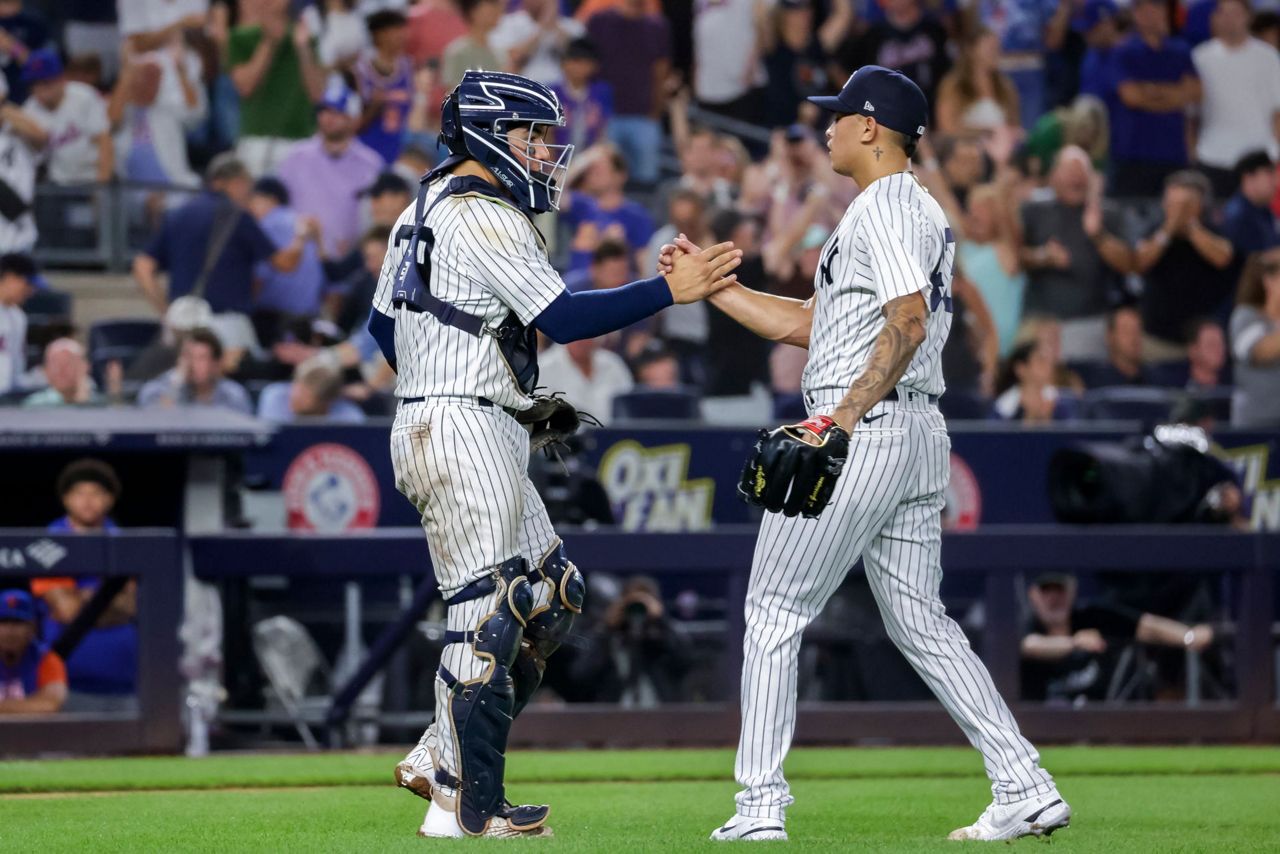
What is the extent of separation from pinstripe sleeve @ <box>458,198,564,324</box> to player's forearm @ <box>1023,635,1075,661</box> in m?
4.58

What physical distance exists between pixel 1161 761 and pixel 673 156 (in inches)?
260

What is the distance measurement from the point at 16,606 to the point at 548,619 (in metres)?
3.72

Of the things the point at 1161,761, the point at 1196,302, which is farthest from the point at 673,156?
the point at 1161,761

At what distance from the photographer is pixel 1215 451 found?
1046 centimetres

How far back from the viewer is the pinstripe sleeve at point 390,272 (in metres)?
5.00

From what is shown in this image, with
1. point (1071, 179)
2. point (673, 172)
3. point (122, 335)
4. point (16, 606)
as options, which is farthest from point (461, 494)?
point (673, 172)

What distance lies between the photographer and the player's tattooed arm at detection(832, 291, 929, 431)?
15.2 ft

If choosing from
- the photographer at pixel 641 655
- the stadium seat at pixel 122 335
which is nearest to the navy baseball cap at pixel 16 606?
the photographer at pixel 641 655

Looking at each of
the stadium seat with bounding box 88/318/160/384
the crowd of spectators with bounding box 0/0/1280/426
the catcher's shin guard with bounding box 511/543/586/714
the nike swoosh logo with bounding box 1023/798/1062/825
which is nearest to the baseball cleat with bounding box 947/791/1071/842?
the nike swoosh logo with bounding box 1023/798/1062/825

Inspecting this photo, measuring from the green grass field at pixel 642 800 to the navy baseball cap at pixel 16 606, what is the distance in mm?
617

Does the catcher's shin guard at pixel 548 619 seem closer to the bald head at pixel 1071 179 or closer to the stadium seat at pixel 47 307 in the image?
the stadium seat at pixel 47 307

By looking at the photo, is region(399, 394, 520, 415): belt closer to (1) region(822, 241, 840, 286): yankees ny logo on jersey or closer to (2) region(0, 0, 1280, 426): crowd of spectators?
(1) region(822, 241, 840, 286): yankees ny logo on jersey

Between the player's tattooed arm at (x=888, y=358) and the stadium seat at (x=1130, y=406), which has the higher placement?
the player's tattooed arm at (x=888, y=358)

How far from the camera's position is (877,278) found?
475 centimetres
